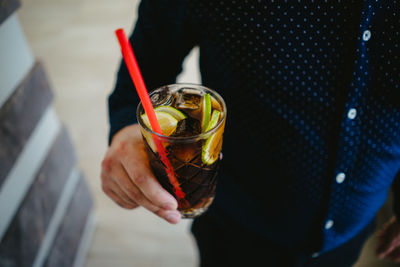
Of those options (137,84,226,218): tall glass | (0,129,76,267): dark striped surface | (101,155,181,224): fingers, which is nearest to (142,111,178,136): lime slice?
(137,84,226,218): tall glass

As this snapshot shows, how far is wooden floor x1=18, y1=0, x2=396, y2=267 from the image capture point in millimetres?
1670

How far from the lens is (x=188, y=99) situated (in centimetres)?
60

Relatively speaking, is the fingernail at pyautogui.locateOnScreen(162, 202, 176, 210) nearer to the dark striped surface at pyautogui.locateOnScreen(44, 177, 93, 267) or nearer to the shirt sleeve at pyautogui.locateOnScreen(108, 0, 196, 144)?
the shirt sleeve at pyautogui.locateOnScreen(108, 0, 196, 144)

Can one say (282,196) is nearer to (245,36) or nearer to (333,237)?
(333,237)

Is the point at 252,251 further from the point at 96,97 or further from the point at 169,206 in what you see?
the point at 96,97

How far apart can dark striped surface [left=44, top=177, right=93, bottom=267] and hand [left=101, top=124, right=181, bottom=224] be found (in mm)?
871

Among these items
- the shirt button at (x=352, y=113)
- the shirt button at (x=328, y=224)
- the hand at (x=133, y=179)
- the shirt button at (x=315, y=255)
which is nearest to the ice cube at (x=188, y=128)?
the hand at (x=133, y=179)

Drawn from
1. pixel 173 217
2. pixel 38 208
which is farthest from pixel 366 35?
pixel 38 208

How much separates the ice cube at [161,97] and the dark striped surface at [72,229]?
106 centimetres

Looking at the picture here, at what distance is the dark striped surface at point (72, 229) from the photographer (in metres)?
1.29

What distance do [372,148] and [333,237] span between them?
0.98 feet

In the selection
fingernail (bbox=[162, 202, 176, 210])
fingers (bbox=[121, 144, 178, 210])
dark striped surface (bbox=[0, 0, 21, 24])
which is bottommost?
fingernail (bbox=[162, 202, 176, 210])

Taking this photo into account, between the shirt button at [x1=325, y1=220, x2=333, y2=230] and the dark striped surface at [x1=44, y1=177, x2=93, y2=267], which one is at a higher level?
the shirt button at [x1=325, y1=220, x2=333, y2=230]

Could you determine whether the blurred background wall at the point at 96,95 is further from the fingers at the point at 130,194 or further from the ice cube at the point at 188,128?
the ice cube at the point at 188,128
